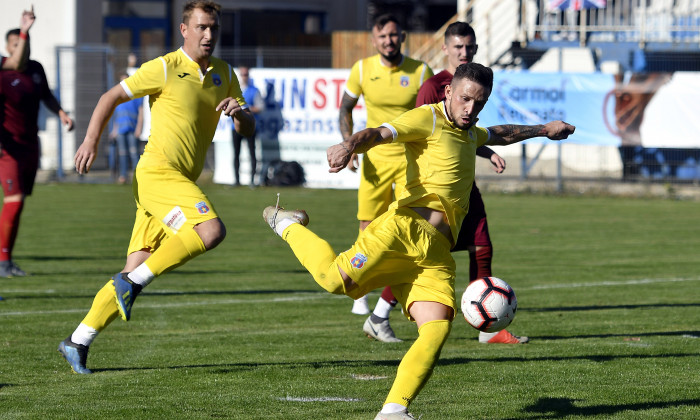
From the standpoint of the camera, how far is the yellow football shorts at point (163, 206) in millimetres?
6715

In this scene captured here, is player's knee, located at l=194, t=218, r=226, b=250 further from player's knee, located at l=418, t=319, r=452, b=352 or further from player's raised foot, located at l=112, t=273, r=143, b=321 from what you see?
player's knee, located at l=418, t=319, r=452, b=352

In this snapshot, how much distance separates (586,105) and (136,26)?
14.9 meters

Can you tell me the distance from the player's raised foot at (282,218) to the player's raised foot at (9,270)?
5493 mm

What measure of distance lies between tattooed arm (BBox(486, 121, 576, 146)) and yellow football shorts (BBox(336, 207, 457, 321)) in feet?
2.99

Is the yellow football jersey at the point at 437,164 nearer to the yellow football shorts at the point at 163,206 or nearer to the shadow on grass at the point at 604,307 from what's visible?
the yellow football shorts at the point at 163,206

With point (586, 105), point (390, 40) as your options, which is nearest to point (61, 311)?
point (390, 40)

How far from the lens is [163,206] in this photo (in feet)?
22.2

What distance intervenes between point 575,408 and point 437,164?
5.00 ft

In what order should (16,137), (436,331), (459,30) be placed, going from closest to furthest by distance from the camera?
(436,331), (459,30), (16,137)

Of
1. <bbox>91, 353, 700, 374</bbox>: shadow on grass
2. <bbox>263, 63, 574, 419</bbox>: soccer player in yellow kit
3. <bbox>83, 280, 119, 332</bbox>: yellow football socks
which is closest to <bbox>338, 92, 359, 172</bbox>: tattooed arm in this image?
<bbox>91, 353, 700, 374</bbox>: shadow on grass

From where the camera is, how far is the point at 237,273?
11.7m

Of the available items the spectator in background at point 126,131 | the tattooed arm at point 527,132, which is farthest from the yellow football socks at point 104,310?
the spectator in background at point 126,131

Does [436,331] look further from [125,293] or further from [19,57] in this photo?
[19,57]

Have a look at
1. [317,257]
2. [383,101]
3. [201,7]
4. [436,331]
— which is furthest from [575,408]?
[383,101]
